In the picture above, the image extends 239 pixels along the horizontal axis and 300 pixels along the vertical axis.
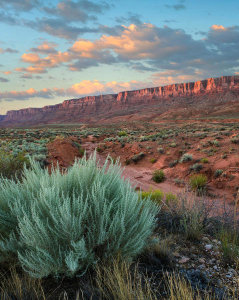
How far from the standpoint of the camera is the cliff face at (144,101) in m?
113

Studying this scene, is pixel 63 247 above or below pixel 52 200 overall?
below

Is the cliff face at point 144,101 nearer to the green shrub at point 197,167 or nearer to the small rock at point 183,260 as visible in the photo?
the green shrub at point 197,167

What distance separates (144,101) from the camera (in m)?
148

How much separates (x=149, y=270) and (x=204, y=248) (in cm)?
119

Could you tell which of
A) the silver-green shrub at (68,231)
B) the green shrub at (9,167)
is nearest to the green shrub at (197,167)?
the green shrub at (9,167)

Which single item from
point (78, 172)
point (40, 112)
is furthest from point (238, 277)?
point (40, 112)

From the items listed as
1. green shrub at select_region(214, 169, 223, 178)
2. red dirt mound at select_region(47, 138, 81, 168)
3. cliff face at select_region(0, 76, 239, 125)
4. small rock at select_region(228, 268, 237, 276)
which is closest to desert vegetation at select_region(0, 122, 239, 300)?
small rock at select_region(228, 268, 237, 276)

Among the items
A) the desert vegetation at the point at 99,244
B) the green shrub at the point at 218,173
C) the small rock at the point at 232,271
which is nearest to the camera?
the desert vegetation at the point at 99,244

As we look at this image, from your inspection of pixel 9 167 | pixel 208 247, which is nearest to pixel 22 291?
pixel 208 247

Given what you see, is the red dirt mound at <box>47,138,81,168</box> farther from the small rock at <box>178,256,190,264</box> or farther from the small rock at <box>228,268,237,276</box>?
the small rock at <box>228,268,237,276</box>

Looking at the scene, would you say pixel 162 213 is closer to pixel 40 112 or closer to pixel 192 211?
pixel 192 211

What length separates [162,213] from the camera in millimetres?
4703

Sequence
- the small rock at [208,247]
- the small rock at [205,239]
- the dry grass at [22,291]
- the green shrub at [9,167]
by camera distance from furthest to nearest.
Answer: the green shrub at [9,167] → the small rock at [205,239] → the small rock at [208,247] → the dry grass at [22,291]

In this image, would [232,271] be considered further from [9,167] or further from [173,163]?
[173,163]
